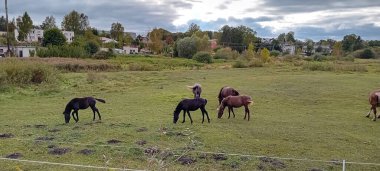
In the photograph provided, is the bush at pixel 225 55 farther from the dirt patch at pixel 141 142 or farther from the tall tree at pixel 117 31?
the dirt patch at pixel 141 142

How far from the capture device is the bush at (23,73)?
966 inches

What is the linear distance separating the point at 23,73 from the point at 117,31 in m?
82.4

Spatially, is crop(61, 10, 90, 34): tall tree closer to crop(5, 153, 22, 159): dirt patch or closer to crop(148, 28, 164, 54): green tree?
crop(148, 28, 164, 54): green tree

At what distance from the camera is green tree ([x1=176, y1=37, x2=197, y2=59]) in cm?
8106

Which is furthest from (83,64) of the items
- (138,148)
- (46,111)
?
(138,148)

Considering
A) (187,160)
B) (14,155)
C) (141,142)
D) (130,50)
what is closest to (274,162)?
(187,160)

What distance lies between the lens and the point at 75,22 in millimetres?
93875

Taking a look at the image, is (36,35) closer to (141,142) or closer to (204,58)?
(204,58)

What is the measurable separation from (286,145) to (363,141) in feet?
8.60

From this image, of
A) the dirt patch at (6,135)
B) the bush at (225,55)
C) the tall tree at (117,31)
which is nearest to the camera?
the dirt patch at (6,135)

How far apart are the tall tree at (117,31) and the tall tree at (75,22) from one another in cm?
925

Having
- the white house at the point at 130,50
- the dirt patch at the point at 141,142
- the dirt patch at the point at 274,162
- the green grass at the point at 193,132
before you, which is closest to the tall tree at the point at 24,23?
the white house at the point at 130,50

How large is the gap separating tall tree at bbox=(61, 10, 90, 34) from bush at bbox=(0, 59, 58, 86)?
68467 mm

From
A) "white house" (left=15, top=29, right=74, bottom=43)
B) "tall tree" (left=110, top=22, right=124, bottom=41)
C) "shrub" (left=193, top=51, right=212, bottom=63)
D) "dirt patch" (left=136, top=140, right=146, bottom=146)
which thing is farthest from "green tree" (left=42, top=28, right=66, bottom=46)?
"dirt patch" (left=136, top=140, right=146, bottom=146)
